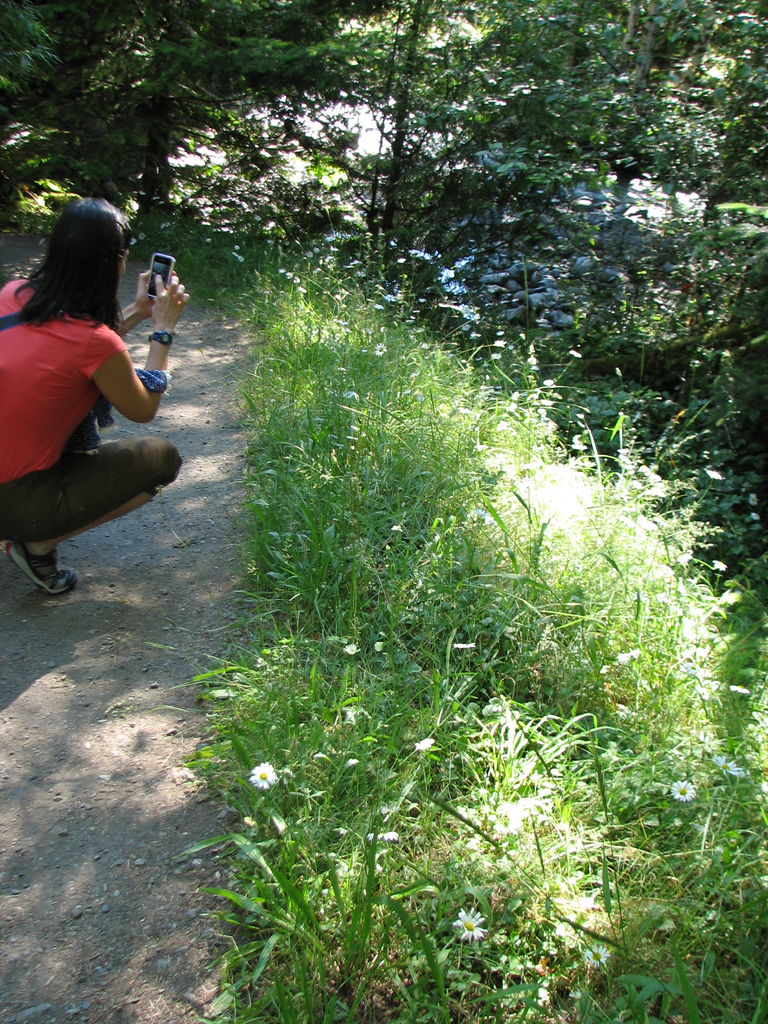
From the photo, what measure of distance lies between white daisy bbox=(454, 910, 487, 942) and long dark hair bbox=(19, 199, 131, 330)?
2.35 metres

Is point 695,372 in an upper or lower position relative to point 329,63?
lower

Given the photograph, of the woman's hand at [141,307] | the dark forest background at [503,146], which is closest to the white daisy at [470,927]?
the woman's hand at [141,307]

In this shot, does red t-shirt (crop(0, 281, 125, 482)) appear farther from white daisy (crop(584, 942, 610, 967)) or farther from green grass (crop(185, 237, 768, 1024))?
white daisy (crop(584, 942, 610, 967))

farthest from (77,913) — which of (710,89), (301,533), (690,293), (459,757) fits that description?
(710,89)

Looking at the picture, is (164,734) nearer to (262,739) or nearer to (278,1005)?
(262,739)

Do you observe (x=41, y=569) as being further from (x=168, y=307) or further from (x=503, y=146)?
→ (x=503, y=146)

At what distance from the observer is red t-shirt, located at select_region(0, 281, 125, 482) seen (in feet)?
9.72

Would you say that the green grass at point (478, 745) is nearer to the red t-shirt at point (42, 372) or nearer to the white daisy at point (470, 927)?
the white daisy at point (470, 927)

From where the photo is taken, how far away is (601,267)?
718cm

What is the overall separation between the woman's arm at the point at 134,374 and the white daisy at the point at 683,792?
2.30 metres

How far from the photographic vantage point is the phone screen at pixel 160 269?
361 centimetres

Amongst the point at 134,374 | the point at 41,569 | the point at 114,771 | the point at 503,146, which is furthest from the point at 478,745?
the point at 503,146

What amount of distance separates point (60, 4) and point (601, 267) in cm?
522

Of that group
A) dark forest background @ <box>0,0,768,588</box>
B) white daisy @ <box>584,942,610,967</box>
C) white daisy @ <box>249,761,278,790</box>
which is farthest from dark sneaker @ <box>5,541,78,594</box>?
dark forest background @ <box>0,0,768,588</box>
